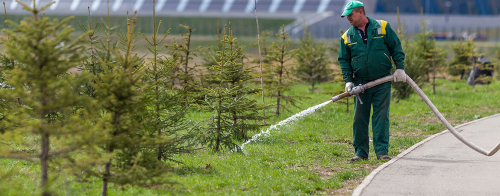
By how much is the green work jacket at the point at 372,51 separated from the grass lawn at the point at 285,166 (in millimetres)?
1270

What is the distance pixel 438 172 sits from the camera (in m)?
6.04

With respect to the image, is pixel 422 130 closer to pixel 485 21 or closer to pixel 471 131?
pixel 471 131

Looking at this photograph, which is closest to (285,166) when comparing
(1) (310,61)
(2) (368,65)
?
(2) (368,65)

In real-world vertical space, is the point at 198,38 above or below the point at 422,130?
above

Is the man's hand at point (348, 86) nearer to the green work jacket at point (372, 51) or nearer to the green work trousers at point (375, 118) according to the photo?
the green work jacket at point (372, 51)

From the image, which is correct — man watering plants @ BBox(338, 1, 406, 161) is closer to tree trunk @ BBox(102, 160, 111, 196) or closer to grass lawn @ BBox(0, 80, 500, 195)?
grass lawn @ BBox(0, 80, 500, 195)

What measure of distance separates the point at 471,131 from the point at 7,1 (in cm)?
4839

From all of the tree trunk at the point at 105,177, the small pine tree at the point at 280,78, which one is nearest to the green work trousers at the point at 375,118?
the tree trunk at the point at 105,177

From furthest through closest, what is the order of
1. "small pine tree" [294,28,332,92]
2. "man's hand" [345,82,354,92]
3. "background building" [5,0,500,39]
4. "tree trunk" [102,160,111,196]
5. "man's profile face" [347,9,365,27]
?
1. "background building" [5,0,500,39]
2. "small pine tree" [294,28,332,92]
3. "man's hand" [345,82,354,92]
4. "man's profile face" [347,9,365,27]
5. "tree trunk" [102,160,111,196]

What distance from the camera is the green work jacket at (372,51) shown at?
664 cm

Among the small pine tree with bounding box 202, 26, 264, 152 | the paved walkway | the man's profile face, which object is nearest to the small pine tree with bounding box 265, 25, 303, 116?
the small pine tree with bounding box 202, 26, 264, 152

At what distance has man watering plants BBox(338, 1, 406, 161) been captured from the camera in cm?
664

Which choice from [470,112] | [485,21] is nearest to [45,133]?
[470,112]

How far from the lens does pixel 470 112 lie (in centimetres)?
1227
